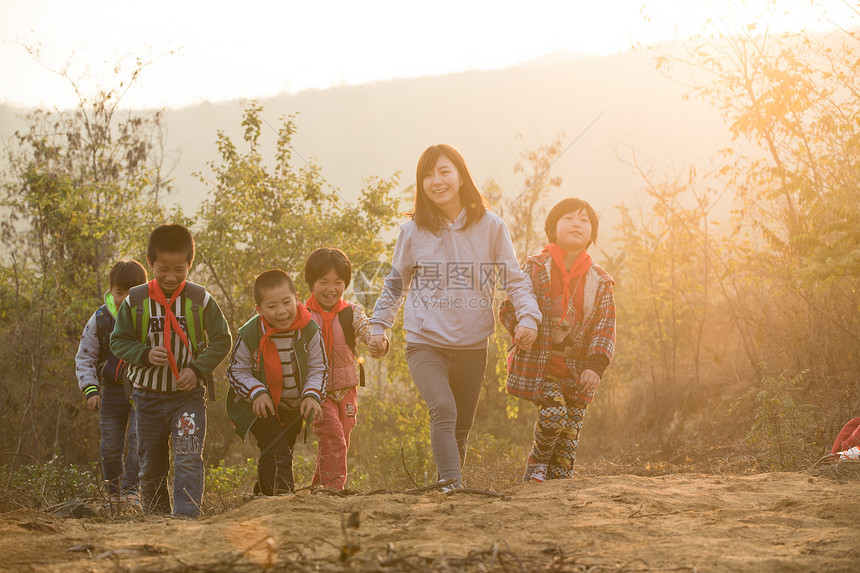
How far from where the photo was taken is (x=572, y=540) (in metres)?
2.81

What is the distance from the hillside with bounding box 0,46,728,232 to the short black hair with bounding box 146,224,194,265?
67042mm

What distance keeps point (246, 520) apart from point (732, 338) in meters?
13.4

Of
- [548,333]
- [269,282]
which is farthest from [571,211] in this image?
[269,282]

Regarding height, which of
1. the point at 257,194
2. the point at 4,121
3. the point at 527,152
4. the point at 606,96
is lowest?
the point at 257,194

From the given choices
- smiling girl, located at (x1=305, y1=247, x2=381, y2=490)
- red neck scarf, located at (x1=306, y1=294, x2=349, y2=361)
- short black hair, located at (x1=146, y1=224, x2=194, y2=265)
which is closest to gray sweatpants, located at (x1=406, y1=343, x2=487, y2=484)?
smiling girl, located at (x1=305, y1=247, x2=381, y2=490)

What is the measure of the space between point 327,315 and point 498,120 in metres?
96.3

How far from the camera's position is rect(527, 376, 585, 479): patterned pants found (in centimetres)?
470

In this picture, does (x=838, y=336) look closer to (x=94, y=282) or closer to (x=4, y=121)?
(x=94, y=282)

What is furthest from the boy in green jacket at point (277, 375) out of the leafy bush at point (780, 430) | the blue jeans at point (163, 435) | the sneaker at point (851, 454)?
the leafy bush at point (780, 430)

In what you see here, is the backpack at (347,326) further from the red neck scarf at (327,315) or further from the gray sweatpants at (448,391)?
the gray sweatpants at (448,391)

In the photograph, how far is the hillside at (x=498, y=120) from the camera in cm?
7700

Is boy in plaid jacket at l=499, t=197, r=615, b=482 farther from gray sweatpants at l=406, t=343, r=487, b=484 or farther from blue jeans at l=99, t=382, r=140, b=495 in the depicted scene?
blue jeans at l=99, t=382, r=140, b=495

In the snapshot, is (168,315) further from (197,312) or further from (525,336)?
(525,336)

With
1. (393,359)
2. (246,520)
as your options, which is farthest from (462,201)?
(393,359)
